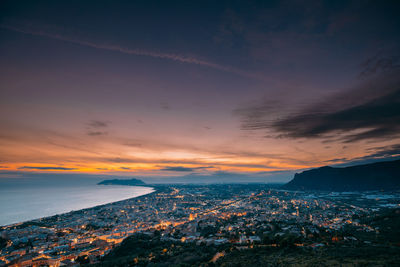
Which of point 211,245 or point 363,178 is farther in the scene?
point 363,178

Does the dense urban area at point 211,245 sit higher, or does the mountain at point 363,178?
the mountain at point 363,178

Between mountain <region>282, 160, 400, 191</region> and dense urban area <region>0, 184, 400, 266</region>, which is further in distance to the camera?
mountain <region>282, 160, 400, 191</region>

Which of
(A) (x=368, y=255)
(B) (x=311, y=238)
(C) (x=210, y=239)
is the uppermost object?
(A) (x=368, y=255)

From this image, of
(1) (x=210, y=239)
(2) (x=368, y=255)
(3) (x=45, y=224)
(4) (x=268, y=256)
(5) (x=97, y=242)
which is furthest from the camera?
(3) (x=45, y=224)

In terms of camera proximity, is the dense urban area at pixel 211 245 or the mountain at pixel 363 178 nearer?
the dense urban area at pixel 211 245

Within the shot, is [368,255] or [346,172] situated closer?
[368,255]

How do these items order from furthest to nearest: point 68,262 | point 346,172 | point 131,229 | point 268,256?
point 346,172, point 131,229, point 68,262, point 268,256

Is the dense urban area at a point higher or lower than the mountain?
lower

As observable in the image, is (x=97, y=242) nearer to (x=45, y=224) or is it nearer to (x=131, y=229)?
(x=131, y=229)

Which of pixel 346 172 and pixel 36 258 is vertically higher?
pixel 346 172

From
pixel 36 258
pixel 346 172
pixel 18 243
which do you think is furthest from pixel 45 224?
pixel 346 172

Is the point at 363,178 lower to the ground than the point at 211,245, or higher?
higher
